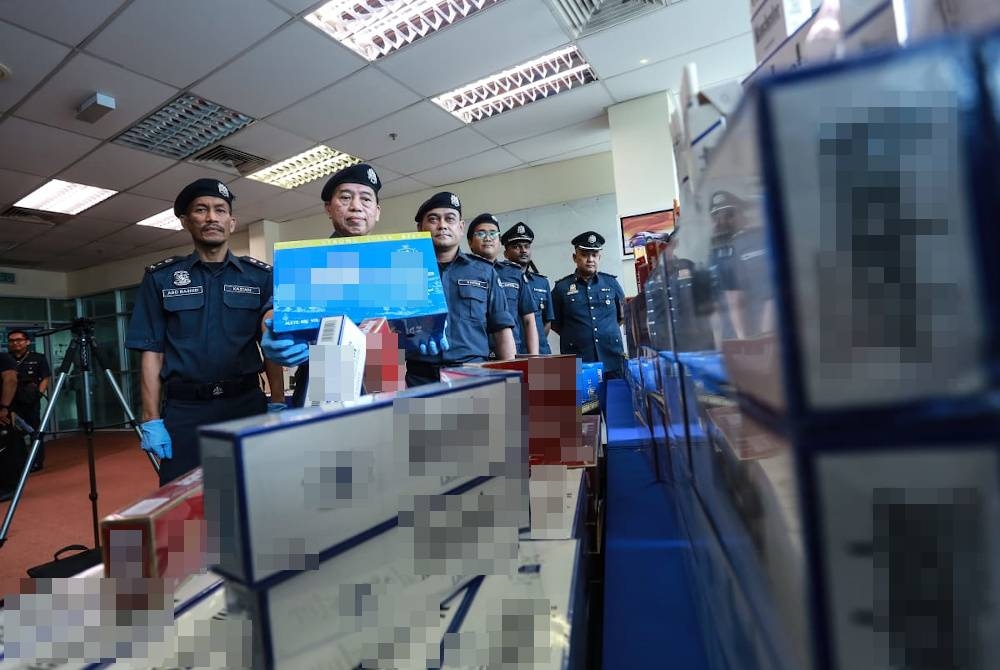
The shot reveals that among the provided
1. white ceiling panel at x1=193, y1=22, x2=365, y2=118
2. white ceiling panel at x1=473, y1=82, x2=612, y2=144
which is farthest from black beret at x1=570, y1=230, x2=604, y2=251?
white ceiling panel at x1=193, y1=22, x2=365, y2=118

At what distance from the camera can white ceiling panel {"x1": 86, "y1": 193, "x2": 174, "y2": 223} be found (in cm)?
479

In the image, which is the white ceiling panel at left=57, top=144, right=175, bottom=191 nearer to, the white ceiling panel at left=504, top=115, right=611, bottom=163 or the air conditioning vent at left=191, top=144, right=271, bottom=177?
the air conditioning vent at left=191, top=144, right=271, bottom=177

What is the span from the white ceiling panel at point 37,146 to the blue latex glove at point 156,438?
3.11 m

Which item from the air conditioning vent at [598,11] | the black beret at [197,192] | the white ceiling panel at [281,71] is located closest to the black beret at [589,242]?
the air conditioning vent at [598,11]

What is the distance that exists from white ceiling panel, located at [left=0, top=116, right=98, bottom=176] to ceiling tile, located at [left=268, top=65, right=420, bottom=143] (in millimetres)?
1508

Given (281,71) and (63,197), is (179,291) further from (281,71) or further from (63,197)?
(63,197)

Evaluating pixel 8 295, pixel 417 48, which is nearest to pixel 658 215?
pixel 417 48

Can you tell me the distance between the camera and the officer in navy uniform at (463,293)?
2.04 meters

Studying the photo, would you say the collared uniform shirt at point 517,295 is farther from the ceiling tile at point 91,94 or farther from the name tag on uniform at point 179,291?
the ceiling tile at point 91,94

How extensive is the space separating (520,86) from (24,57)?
9.61 ft

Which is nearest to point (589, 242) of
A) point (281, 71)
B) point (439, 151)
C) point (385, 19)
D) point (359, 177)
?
point (439, 151)

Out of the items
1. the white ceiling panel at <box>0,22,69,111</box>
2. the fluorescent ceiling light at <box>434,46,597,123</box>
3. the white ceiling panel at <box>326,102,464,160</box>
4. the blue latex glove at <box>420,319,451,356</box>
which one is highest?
the fluorescent ceiling light at <box>434,46,597,123</box>

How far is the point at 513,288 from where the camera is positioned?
317 cm

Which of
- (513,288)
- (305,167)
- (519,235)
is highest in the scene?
(305,167)
